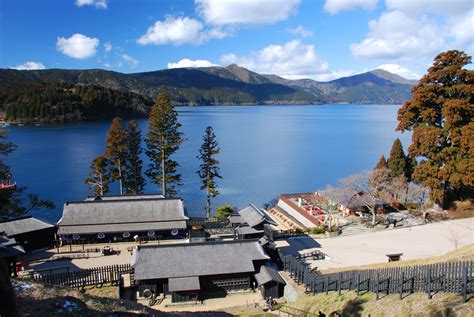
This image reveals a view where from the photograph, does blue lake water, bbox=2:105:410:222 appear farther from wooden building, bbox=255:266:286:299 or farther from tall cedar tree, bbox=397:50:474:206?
wooden building, bbox=255:266:286:299

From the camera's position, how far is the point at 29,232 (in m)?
27.4

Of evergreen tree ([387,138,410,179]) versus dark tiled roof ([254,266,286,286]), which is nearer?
dark tiled roof ([254,266,286,286])

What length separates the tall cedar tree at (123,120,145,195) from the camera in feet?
140

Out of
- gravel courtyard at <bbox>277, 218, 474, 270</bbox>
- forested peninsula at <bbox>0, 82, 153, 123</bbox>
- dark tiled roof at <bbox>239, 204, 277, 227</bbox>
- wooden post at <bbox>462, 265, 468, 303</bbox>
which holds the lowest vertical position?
gravel courtyard at <bbox>277, 218, 474, 270</bbox>

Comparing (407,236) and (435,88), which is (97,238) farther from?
(435,88)

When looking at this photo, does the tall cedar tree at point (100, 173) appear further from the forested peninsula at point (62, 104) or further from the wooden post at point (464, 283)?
the forested peninsula at point (62, 104)

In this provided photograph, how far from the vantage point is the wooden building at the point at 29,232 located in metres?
26.8

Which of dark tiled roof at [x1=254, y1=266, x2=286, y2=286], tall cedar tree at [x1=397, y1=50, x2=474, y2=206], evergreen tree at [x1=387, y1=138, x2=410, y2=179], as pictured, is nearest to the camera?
dark tiled roof at [x1=254, y1=266, x2=286, y2=286]

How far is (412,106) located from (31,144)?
287ft

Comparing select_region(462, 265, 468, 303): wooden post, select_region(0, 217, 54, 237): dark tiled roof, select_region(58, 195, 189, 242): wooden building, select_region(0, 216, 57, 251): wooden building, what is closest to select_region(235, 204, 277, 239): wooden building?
select_region(58, 195, 189, 242): wooden building

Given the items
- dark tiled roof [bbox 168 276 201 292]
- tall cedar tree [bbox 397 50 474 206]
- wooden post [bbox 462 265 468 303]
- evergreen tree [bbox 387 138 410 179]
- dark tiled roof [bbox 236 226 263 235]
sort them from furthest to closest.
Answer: evergreen tree [bbox 387 138 410 179]
tall cedar tree [bbox 397 50 474 206]
dark tiled roof [bbox 236 226 263 235]
dark tiled roof [bbox 168 276 201 292]
wooden post [bbox 462 265 468 303]

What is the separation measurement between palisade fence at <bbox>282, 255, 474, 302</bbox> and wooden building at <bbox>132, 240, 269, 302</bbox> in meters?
3.31

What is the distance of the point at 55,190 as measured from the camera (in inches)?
2114

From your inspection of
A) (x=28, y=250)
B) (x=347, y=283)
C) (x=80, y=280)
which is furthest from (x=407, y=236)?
(x=28, y=250)
